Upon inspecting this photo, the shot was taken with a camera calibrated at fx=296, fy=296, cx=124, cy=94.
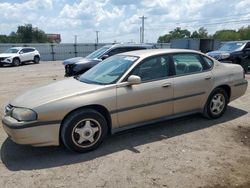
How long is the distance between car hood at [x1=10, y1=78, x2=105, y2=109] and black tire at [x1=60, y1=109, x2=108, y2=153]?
34cm

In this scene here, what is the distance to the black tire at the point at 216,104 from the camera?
19.7 ft

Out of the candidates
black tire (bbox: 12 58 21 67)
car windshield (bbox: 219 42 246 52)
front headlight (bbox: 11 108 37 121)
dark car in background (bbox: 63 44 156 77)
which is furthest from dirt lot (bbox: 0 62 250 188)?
black tire (bbox: 12 58 21 67)

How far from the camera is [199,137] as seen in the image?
5195 mm

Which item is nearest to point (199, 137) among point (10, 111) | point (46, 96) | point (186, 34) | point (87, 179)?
point (87, 179)

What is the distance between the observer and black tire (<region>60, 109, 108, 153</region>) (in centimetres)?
441

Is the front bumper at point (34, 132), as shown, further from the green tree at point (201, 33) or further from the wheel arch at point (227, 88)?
the green tree at point (201, 33)

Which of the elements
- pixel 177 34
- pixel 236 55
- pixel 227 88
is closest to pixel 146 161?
pixel 227 88

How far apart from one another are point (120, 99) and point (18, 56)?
836 inches

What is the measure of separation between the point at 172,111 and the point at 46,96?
2292 millimetres

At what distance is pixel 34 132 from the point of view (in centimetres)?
425

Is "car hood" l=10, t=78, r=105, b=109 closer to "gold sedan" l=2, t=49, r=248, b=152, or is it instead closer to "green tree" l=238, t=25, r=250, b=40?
"gold sedan" l=2, t=49, r=248, b=152

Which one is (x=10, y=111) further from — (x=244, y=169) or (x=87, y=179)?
(x=244, y=169)

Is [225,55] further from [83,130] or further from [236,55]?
[83,130]

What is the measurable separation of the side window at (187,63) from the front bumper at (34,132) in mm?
2526
